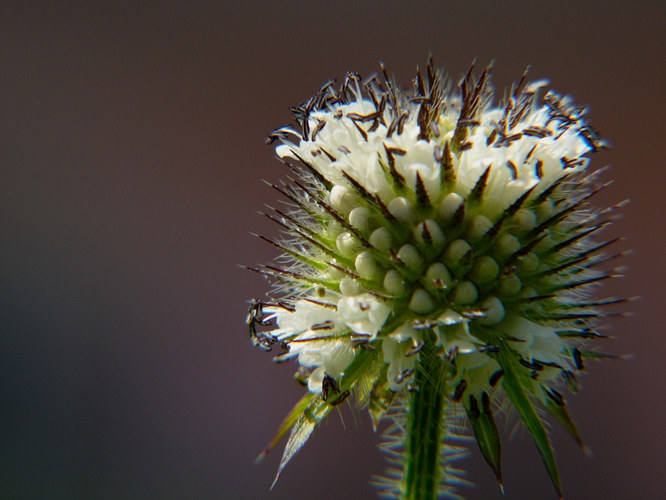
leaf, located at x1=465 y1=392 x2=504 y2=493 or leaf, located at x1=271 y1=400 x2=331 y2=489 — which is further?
leaf, located at x1=271 y1=400 x2=331 y2=489

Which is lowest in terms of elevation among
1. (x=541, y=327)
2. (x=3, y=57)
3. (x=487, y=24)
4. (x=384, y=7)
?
(x=541, y=327)

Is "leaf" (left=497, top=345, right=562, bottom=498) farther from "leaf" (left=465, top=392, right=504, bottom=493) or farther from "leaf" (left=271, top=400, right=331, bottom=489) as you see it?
"leaf" (left=271, top=400, right=331, bottom=489)

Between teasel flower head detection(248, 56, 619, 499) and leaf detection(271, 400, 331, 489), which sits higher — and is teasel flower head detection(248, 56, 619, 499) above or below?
above

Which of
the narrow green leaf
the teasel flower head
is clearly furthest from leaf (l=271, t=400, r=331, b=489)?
the narrow green leaf

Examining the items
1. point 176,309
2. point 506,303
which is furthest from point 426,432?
point 176,309

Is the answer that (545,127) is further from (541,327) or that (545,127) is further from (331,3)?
(331,3)

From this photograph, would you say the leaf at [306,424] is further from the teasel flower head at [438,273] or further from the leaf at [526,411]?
the leaf at [526,411]

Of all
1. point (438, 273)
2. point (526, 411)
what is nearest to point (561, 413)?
point (526, 411)
